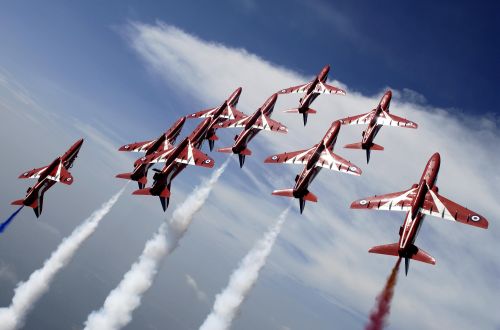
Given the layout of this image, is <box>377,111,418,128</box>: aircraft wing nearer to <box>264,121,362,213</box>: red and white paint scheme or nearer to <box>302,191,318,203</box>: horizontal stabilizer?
<box>264,121,362,213</box>: red and white paint scheme

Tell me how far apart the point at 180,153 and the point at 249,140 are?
60.3 ft

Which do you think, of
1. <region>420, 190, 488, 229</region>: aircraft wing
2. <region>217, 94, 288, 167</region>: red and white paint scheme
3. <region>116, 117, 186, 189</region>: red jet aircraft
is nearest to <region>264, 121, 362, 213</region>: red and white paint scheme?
<region>217, 94, 288, 167</region>: red and white paint scheme

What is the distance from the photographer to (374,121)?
308 feet

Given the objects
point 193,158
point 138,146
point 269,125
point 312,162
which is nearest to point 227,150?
point 193,158

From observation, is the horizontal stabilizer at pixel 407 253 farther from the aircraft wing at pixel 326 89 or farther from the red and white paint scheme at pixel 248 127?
the aircraft wing at pixel 326 89

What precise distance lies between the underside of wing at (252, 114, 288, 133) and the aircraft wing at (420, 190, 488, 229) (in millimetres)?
46839

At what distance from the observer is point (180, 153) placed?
9144 cm

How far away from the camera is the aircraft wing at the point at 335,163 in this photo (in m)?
79.4

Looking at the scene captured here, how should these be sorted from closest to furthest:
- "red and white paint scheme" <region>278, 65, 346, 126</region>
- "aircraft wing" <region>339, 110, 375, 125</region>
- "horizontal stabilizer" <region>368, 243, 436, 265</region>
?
"horizontal stabilizer" <region>368, 243, 436, 265</region> < "aircraft wing" <region>339, 110, 375, 125</region> < "red and white paint scheme" <region>278, 65, 346, 126</region>

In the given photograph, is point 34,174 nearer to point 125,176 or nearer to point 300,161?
point 125,176

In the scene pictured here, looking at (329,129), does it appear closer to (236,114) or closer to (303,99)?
(303,99)

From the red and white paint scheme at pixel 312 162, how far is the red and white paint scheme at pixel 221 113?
24.2 m

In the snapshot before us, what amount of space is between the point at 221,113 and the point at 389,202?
6440cm

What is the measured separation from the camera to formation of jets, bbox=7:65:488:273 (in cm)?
5775
